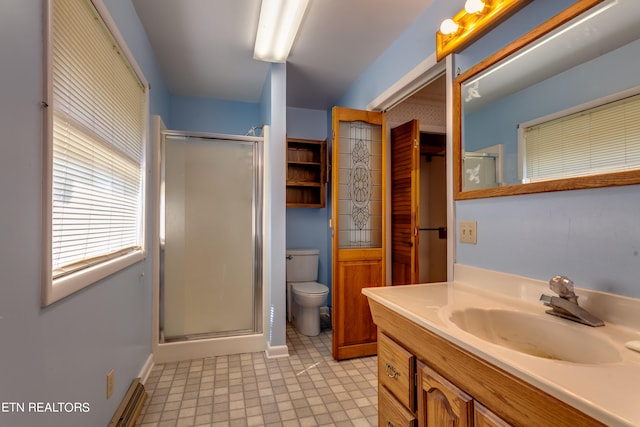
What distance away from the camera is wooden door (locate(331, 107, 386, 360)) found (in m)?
2.55

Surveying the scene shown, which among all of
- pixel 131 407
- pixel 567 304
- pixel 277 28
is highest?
pixel 277 28

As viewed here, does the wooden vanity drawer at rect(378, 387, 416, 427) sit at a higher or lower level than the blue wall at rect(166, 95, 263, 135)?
lower

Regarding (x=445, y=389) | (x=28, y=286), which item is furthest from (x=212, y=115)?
(x=445, y=389)

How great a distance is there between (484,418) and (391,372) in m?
0.49

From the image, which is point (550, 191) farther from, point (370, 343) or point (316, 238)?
point (316, 238)

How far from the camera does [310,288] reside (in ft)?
10.0

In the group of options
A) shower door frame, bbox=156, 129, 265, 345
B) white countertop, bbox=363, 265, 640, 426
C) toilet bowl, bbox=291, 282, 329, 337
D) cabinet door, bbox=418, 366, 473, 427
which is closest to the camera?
white countertop, bbox=363, 265, 640, 426

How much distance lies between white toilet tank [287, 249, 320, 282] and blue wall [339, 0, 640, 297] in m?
2.07

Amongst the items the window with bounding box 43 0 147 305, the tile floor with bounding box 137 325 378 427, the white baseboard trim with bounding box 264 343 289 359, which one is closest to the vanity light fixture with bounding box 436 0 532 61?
the window with bounding box 43 0 147 305

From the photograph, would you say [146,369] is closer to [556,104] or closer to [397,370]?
[397,370]

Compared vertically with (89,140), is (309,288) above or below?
below

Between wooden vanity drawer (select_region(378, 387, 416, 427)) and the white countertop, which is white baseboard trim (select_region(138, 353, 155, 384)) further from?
the white countertop

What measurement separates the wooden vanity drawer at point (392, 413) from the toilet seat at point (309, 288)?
1616 mm

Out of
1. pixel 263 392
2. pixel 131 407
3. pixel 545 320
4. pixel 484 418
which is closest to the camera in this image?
pixel 484 418
